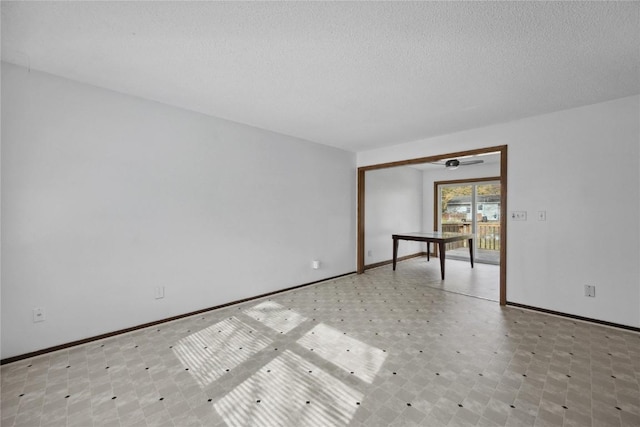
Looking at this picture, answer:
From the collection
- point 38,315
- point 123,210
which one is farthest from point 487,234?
point 38,315

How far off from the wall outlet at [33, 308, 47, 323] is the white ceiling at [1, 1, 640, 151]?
1960 mm

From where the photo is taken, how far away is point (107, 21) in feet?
5.56

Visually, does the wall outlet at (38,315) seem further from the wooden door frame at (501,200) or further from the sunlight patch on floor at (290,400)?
the wooden door frame at (501,200)

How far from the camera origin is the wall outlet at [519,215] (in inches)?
134

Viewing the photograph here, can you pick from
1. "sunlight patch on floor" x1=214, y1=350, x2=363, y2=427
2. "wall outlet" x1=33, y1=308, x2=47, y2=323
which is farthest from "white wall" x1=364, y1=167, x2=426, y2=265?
"wall outlet" x1=33, y1=308, x2=47, y2=323

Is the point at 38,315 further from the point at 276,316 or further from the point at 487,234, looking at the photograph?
the point at 487,234

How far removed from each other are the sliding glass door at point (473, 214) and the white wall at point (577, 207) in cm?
333

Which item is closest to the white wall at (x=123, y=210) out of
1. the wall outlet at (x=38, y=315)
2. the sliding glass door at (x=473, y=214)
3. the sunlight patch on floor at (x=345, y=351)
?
the wall outlet at (x=38, y=315)

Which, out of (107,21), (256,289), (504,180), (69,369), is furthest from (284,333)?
(504,180)

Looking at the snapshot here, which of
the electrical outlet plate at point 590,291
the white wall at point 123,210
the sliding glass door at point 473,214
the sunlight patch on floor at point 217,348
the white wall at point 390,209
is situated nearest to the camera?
the sunlight patch on floor at point 217,348

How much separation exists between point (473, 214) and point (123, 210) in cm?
707

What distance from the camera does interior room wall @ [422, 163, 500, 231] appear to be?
6430 millimetres

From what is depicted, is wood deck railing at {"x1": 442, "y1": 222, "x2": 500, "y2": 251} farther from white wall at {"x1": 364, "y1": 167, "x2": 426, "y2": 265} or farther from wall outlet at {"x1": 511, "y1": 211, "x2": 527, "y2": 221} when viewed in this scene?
wall outlet at {"x1": 511, "y1": 211, "x2": 527, "y2": 221}

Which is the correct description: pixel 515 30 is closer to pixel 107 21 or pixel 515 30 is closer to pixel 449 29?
pixel 449 29
